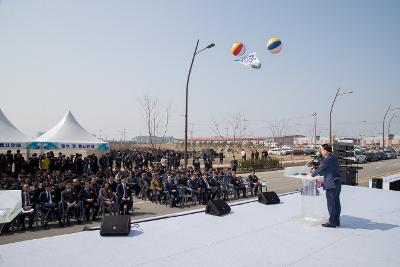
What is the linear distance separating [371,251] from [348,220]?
184 cm

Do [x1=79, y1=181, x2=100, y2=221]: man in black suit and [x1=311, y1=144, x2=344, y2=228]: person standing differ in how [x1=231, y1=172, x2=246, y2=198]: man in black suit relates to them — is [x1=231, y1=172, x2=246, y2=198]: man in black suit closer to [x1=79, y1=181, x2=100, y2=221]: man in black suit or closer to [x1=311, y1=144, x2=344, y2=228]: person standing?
[x1=79, y1=181, x2=100, y2=221]: man in black suit

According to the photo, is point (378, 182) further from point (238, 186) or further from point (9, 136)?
point (9, 136)

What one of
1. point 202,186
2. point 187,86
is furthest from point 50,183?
point 187,86

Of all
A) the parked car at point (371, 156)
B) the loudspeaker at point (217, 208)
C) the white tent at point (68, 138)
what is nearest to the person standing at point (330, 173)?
the loudspeaker at point (217, 208)

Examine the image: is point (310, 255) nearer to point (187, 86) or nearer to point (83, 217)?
point (83, 217)

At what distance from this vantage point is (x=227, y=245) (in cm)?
513

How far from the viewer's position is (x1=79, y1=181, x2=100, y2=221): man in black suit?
1106 cm

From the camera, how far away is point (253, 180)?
16.2 metres

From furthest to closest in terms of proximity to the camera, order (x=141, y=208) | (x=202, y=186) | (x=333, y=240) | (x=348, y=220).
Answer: (x=202, y=186)
(x=141, y=208)
(x=348, y=220)
(x=333, y=240)

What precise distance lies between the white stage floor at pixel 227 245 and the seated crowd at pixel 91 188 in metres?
5.38

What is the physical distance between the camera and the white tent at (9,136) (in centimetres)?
2045

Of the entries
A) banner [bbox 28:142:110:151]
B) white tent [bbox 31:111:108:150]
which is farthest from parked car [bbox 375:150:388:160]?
white tent [bbox 31:111:108:150]

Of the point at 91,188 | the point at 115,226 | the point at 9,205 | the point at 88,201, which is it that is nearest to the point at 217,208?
the point at 115,226

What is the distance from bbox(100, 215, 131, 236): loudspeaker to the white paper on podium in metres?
1.36
